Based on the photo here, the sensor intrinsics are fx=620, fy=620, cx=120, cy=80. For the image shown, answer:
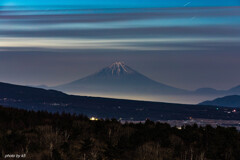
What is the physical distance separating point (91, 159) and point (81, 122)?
12391 millimetres

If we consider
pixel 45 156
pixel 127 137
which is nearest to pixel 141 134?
pixel 127 137

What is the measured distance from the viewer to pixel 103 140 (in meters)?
37.7

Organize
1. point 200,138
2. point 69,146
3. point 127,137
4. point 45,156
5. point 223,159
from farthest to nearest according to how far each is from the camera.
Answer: point 200,138 → point 127,137 → point 223,159 → point 69,146 → point 45,156

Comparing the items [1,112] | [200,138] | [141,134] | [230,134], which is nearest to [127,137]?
[141,134]

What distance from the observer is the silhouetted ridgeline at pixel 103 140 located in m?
32.6

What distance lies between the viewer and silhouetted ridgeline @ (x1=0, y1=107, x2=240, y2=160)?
3259 centimetres

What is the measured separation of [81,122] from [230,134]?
10.5 m

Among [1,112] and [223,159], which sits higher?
[1,112]

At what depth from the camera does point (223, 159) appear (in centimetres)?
3622

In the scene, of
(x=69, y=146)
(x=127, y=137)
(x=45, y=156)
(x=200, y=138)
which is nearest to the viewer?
(x=45, y=156)

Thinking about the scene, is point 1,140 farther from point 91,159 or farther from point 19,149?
point 91,159

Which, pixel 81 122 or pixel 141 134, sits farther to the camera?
pixel 81 122

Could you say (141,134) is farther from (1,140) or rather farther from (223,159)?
(1,140)

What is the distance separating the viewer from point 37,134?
120 ft
